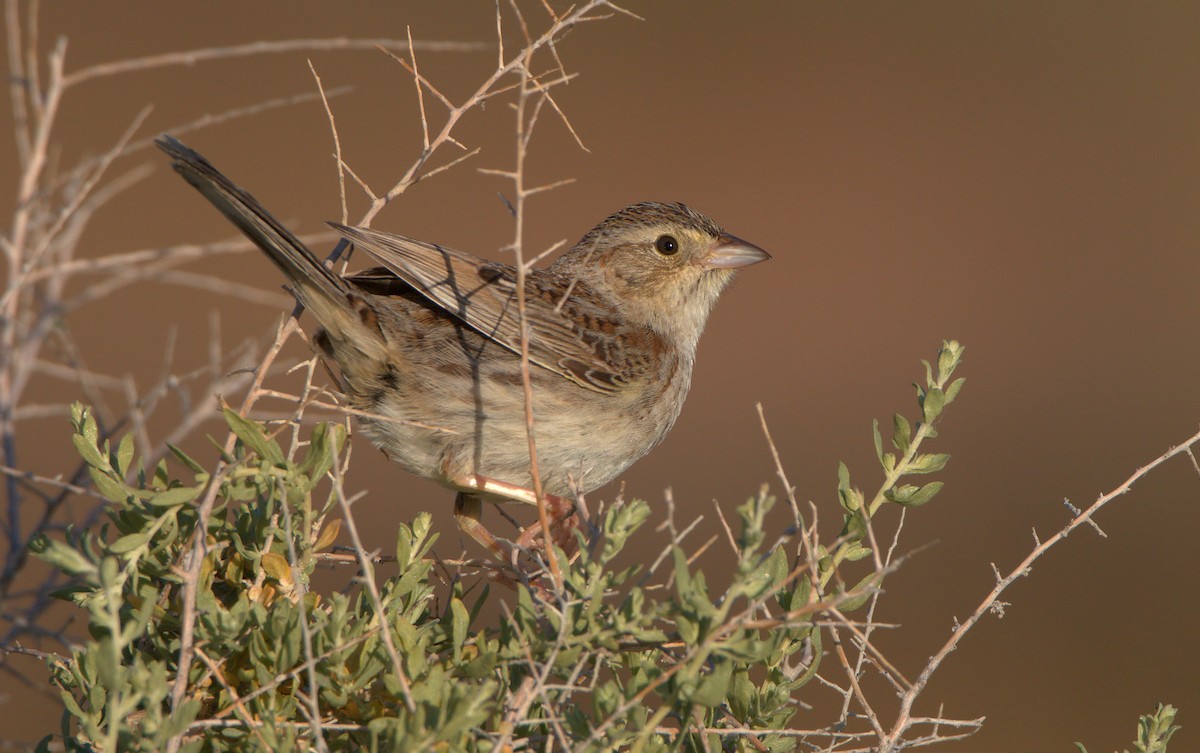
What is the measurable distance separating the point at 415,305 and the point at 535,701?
1807 mm

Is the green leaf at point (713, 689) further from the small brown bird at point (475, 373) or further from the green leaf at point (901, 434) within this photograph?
the small brown bird at point (475, 373)

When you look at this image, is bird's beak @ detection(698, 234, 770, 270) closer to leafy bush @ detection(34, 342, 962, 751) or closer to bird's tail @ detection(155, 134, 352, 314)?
bird's tail @ detection(155, 134, 352, 314)

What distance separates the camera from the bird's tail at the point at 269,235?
2.87 m

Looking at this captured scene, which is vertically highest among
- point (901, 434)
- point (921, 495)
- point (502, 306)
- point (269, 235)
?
point (269, 235)

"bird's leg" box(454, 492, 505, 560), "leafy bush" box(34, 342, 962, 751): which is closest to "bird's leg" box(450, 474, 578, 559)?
"bird's leg" box(454, 492, 505, 560)

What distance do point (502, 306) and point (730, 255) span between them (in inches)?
44.3

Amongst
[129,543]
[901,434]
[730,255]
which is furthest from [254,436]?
[730,255]

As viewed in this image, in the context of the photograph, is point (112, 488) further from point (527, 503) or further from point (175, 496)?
point (527, 503)

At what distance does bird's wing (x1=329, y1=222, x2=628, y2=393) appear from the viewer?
3.44 m

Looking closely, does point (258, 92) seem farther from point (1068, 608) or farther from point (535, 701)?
point (535, 701)

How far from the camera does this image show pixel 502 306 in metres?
3.66

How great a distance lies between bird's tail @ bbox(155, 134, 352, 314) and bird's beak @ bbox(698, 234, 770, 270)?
1.57 meters

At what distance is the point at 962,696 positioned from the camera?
7734mm

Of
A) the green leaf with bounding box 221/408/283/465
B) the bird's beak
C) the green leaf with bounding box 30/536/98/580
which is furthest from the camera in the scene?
the bird's beak
